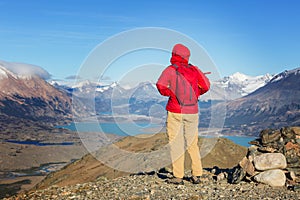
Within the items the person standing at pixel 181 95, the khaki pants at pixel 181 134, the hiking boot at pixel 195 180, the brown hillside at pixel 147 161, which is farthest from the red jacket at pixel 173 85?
the brown hillside at pixel 147 161

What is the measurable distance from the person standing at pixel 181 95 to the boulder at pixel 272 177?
2673 mm

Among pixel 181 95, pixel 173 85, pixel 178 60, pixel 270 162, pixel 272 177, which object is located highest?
pixel 178 60

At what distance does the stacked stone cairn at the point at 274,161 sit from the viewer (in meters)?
12.3

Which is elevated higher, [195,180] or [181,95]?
[181,95]

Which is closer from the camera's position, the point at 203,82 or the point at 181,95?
the point at 181,95

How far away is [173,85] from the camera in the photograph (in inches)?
445

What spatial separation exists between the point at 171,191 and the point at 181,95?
326cm

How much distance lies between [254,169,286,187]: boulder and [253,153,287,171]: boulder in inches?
8.1

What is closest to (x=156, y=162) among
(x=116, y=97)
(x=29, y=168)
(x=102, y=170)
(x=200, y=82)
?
(x=102, y=170)

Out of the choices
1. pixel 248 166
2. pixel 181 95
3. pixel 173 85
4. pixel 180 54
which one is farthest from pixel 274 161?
pixel 180 54

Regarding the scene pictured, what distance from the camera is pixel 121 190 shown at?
41.0 ft

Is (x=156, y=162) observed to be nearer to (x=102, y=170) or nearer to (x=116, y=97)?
(x=102, y=170)

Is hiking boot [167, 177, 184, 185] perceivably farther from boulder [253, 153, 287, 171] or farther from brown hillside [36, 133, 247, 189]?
brown hillside [36, 133, 247, 189]

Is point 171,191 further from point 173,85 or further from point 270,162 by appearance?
point 270,162
